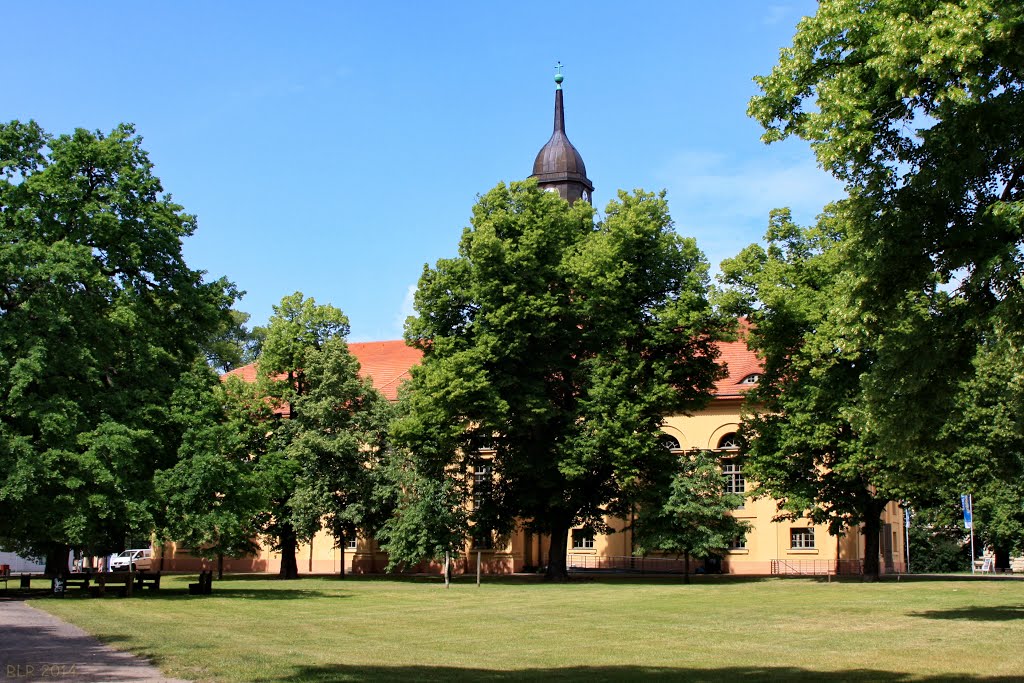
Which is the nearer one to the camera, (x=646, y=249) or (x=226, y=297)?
(x=226, y=297)

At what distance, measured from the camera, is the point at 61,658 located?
44.5 feet

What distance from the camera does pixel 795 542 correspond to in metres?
53.1

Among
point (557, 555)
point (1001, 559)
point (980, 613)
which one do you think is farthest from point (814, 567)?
point (980, 613)

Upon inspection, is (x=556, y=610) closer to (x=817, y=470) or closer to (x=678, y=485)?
(x=678, y=485)

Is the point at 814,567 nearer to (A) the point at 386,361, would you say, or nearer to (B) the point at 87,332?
(A) the point at 386,361

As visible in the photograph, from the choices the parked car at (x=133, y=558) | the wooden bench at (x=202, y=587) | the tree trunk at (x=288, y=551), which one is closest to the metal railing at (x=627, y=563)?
the tree trunk at (x=288, y=551)

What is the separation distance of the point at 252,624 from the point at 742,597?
1584 cm

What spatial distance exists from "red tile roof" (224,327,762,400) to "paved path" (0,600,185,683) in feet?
102

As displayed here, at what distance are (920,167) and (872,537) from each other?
27150 mm

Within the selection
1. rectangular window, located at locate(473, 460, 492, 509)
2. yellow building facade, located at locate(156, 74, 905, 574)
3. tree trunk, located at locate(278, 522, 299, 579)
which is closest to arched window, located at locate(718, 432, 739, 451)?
yellow building facade, located at locate(156, 74, 905, 574)

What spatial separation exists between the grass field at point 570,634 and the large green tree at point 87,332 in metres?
2.85

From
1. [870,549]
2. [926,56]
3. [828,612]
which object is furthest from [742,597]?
[926,56]

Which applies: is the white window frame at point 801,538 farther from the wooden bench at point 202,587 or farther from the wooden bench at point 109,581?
the wooden bench at point 109,581

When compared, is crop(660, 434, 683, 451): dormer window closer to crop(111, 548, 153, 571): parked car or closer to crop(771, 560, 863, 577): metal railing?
crop(771, 560, 863, 577): metal railing
